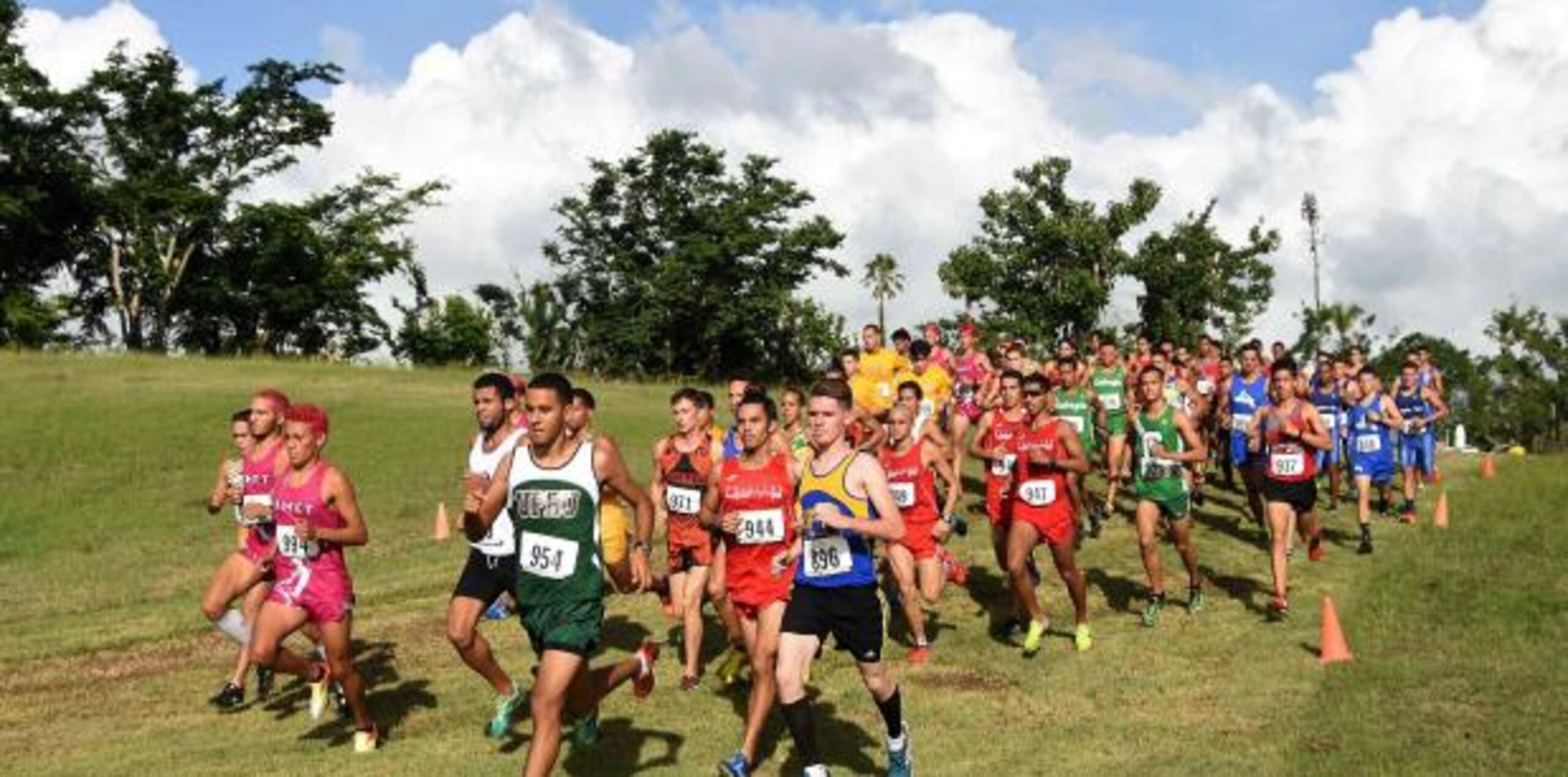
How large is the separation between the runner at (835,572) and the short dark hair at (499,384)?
2.66 meters

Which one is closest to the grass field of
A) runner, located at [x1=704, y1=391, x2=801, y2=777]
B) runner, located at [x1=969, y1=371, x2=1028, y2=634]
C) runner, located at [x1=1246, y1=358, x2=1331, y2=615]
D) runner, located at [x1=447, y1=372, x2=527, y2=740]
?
runner, located at [x1=447, y1=372, x2=527, y2=740]

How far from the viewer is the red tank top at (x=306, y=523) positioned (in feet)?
29.2

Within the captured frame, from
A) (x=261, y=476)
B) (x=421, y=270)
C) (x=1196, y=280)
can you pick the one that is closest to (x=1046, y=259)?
(x=1196, y=280)

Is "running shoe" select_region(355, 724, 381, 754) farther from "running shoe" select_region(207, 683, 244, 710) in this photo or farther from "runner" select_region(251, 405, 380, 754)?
"running shoe" select_region(207, 683, 244, 710)

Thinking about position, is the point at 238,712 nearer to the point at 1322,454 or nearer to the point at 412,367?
the point at 1322,454

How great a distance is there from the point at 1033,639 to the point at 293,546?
20.2 ft

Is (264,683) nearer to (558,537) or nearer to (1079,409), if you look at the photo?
(558,537)

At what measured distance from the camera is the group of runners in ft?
24.0

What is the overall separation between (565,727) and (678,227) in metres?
53.8

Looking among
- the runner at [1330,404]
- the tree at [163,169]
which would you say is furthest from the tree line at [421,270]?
the runner at [1330,404]

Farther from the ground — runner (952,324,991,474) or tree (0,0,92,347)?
tree (0,0,92,347)

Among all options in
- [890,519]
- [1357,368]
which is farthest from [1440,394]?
[890,519]

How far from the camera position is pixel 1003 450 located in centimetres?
1249

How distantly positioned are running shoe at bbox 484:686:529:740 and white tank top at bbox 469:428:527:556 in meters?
1.02
